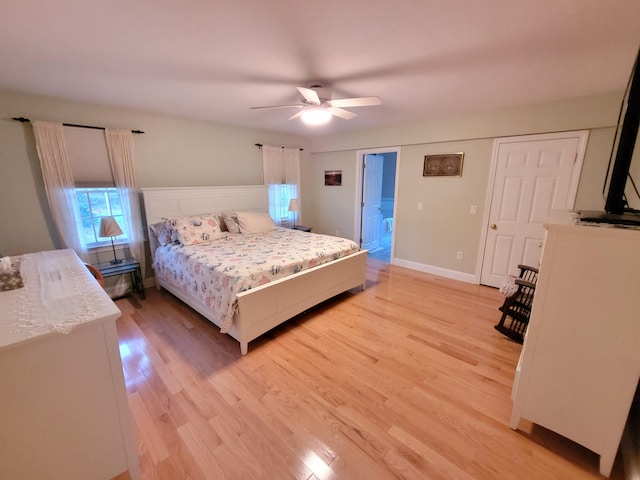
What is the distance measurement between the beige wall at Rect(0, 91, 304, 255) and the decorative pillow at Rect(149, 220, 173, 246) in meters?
0.59

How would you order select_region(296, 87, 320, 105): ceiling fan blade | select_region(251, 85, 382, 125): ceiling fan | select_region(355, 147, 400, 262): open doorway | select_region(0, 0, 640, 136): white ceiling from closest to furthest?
select_region(0, 0, 640, 136): white ceiling
select_region(296, 87, 320, 105): ceiling fan blade
select_region(251, 85, 382, 125): ceiling fan
select_region(355, 147, 400, 262): open doorway

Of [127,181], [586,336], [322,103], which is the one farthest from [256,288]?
[127,181]

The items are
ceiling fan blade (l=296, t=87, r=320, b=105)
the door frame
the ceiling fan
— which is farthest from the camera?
the door frame

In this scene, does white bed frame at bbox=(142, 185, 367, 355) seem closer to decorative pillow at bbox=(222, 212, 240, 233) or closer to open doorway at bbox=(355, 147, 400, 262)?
decorative pillow at bbox=(222, 212, 240, 233)

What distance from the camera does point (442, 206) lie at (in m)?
3.93

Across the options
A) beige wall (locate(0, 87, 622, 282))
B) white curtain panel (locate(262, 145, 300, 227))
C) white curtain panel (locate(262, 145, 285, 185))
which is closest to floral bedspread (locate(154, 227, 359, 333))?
beige wall (locate(0, 87, 622, 282))

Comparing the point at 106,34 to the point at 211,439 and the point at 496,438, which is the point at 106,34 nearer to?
the point at 211,439

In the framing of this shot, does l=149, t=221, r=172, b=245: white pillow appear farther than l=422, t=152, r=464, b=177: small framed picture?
No

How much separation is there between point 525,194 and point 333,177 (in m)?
3.10

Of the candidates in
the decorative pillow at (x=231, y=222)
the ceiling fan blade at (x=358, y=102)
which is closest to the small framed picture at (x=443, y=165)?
the ceiling fan blade at (x=358, y=102)

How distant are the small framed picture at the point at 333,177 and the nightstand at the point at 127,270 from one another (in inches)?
139

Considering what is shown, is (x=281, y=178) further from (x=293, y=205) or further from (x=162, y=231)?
(x=162, y=231)

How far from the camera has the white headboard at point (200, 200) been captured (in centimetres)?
337

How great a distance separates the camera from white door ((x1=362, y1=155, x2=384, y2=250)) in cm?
493
